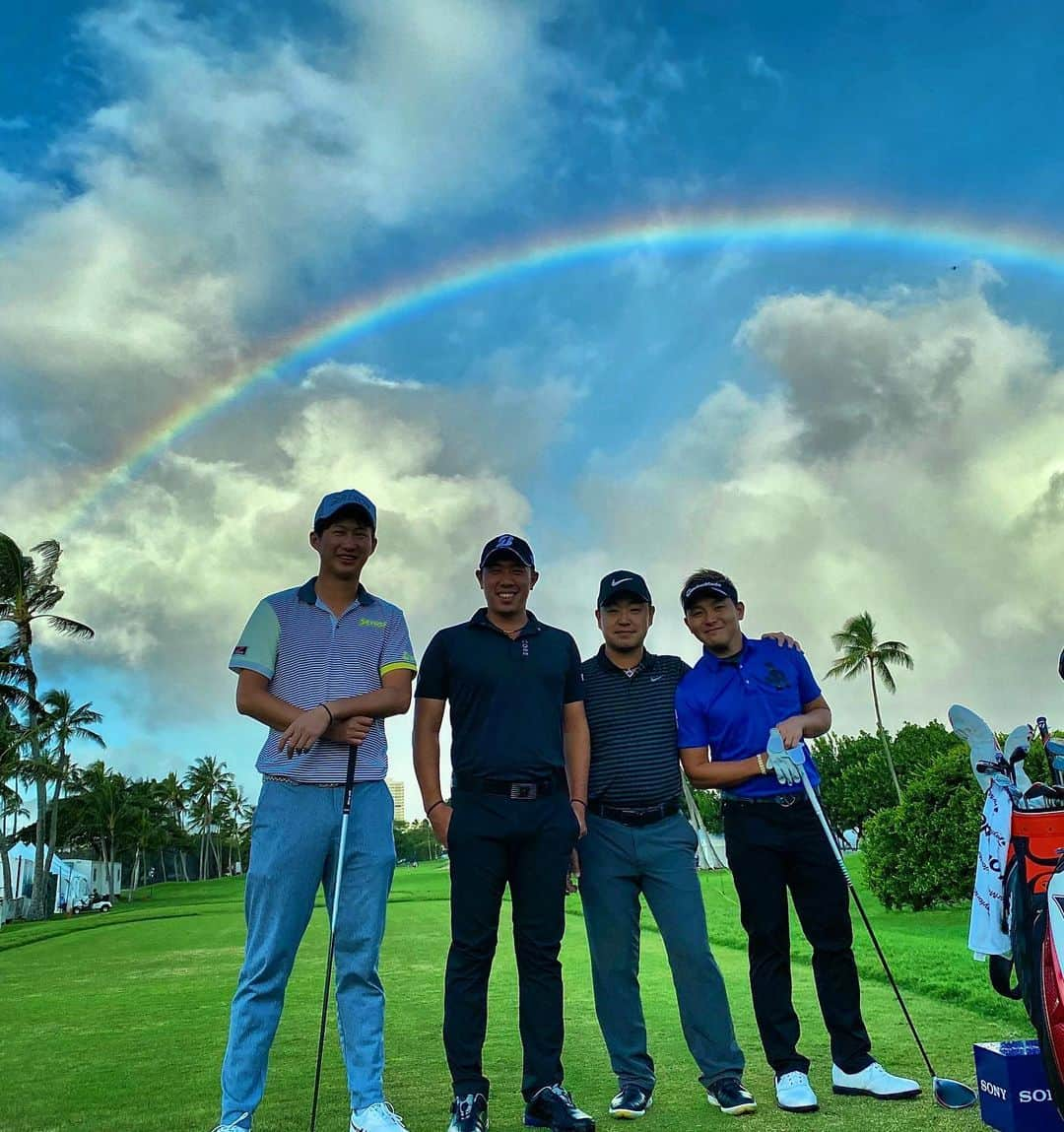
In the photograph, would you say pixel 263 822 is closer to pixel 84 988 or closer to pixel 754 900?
pixel 754 900

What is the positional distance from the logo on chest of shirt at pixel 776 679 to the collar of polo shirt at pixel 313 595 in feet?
6.83

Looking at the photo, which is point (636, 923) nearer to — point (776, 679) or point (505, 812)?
point (505, 812)

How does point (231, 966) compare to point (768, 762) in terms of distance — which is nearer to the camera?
point (768, 762)

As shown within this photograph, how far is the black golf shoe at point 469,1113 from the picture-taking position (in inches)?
163

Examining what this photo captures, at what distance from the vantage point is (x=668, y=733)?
17.3 ft

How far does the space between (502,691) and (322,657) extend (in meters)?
0.83

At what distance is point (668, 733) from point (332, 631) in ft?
5.90

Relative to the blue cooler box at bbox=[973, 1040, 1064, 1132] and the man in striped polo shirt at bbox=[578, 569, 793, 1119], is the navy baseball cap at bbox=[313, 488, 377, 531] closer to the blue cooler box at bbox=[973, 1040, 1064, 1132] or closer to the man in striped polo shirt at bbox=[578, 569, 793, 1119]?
the man in striped polo shirt at bbox=[578, 569, 793, 1119]

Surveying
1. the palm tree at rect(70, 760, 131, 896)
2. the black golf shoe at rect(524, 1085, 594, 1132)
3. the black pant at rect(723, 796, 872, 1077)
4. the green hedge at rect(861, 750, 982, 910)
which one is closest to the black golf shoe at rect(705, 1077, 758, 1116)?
the black pant at rect(723, 796, 872, 1077)

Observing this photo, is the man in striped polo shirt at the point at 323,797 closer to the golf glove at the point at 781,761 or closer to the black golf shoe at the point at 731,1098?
the black golf shoe at the point at 731,1098

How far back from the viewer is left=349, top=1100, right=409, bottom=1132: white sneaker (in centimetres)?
397

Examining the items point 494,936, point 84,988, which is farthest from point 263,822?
point 84,988

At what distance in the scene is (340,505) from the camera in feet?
15.7

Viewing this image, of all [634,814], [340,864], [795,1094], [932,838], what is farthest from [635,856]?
[932,838]
